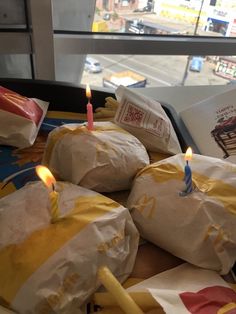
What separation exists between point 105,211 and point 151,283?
0.14 m

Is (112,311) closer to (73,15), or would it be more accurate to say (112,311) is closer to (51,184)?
(51,184)

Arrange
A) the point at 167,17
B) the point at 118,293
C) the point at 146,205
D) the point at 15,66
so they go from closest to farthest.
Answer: the point at 118,293 < the point at 146,205 < the point at 15,66 < the point at 167,17

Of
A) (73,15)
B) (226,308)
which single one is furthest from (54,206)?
(73,15)

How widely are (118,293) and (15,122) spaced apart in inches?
19.6

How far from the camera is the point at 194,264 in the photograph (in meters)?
0.52

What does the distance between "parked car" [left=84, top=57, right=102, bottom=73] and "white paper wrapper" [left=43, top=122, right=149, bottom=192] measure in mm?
874

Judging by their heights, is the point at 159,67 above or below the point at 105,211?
below

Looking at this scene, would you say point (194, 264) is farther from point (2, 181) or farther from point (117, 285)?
point (2, 181)

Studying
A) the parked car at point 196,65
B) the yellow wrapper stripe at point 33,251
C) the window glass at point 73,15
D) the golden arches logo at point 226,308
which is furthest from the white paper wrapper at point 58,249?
the parked car at point 196,65

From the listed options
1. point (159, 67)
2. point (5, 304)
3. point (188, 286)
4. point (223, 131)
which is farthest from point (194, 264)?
point (159, 67)

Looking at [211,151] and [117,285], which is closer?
[117,285]

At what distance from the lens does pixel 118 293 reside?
1.40 ft

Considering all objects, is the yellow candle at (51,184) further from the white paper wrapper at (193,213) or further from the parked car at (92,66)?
Result: the parked car at (92,66)

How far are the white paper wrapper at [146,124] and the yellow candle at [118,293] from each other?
35 cm
